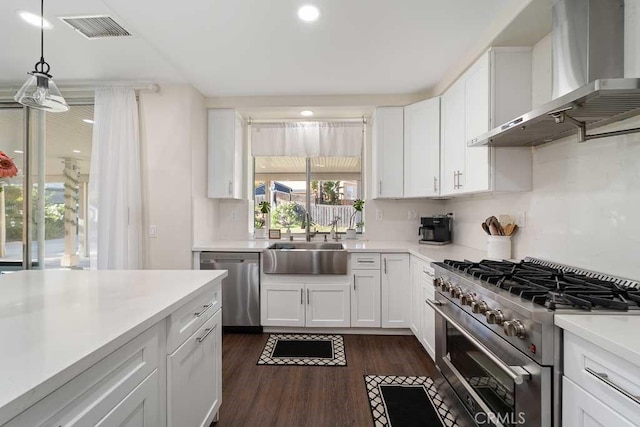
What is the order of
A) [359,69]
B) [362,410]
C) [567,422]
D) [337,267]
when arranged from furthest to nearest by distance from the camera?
[337,267] → [359,69] → [362,410] → [567,422]

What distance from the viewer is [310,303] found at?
2.97 m

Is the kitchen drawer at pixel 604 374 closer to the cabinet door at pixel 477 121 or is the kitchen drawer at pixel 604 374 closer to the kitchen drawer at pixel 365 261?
the cabinet door at pixel 477 121

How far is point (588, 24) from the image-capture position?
1425 mm

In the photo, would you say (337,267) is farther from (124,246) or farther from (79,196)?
(79,196)

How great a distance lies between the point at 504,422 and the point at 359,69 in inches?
106

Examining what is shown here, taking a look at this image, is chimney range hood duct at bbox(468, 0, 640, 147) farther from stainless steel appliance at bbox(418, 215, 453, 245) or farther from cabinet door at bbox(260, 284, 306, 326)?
cabinet door at bbox(260, 284, 306, 326)

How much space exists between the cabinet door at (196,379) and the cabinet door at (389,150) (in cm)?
222

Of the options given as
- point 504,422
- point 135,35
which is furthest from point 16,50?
point 504,422

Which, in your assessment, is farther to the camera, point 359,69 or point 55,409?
point 359,69

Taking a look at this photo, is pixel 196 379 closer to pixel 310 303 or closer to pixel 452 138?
pixel 310 303

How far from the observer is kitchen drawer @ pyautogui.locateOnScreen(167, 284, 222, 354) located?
1.22 metres

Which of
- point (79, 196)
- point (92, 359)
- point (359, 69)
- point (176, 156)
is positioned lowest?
point (92, 359)

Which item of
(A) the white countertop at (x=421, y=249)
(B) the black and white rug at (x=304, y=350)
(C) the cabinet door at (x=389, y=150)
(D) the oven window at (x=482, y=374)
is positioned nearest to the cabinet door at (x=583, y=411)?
(D) the oven window at (x=482, y=374)

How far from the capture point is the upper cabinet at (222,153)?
11.1ft
